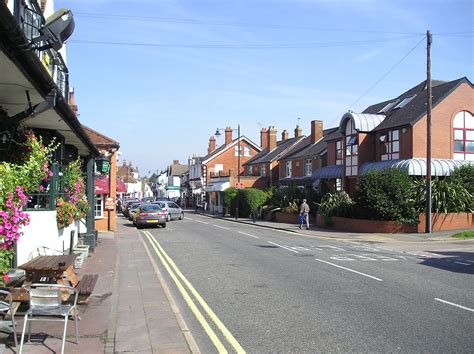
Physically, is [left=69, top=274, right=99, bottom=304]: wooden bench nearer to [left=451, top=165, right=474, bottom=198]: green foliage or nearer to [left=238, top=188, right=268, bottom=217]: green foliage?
[left=451, top=165, right=474, bottom=198]: green foliage

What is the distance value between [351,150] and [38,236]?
2851 centimetres

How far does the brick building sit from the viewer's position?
30.0 metres

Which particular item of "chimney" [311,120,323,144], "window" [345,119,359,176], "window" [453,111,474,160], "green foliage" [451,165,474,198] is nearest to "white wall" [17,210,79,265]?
"green foliage" [451,165,474,198]

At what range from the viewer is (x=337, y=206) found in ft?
100.0

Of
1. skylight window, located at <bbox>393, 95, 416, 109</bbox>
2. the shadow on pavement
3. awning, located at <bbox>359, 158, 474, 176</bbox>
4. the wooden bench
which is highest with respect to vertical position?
skylight window, located at <bbox>393, 95, 416, 109</bbox>

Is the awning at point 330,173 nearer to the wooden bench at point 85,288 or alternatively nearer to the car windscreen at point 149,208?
the car windscreen at point 149,208

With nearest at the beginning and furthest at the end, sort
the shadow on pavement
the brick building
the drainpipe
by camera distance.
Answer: the shadow on pavement, the drainpipe, the brick building

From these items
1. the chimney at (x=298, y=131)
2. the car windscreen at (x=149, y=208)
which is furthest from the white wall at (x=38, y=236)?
the chimney at (x=298, y=131)

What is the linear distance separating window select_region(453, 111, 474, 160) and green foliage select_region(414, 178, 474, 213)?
196 inches

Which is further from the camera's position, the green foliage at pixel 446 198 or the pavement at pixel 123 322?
the green foliage at pixel 446 198

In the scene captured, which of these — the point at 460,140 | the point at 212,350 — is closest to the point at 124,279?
the point at 212,350

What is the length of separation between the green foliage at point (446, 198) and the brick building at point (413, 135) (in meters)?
2.08

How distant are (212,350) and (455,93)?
98.7 feet

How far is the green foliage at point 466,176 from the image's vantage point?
27.8 meters
